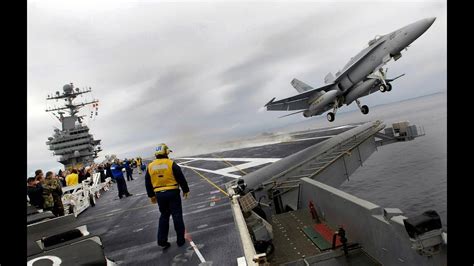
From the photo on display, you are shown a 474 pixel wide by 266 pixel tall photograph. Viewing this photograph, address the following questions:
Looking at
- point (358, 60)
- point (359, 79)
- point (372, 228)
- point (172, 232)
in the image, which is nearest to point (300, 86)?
point (359, 79)

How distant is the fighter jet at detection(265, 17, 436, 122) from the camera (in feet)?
69.9

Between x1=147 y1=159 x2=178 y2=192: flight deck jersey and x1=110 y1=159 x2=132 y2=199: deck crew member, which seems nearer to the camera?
x1=147 y1=159 x2=178 y2=192: flight deck jersey

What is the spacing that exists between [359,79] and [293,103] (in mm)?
6973

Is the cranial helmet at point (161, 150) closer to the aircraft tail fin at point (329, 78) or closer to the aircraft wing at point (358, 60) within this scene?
the aircraft wing at point (358, 60)

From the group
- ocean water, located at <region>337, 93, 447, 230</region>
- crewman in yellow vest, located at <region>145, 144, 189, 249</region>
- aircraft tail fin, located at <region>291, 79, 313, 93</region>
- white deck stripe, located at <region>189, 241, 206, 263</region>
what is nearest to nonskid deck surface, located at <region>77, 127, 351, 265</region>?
white deck stripe, located at <region>189, 241, 206, 263</region>

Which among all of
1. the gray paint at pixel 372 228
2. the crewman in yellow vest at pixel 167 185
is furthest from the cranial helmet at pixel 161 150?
the gray paint at pixel 372 228

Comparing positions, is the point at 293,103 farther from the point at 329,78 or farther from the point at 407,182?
the point at 407,182

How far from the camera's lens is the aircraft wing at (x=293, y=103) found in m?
29.1

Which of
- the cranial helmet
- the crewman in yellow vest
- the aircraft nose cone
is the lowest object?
the crewman in yellow vest

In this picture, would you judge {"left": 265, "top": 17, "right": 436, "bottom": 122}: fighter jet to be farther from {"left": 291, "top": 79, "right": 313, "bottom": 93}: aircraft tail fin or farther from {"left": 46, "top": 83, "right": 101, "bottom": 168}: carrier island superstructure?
{"left": 46, "top": 83, "right": 101, "bottom": 168}: carrier island superstructure

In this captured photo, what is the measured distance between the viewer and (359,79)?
25734mm

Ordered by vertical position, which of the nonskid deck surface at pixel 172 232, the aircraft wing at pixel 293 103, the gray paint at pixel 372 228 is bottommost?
the nonskid deck surface at pixel 172 232
